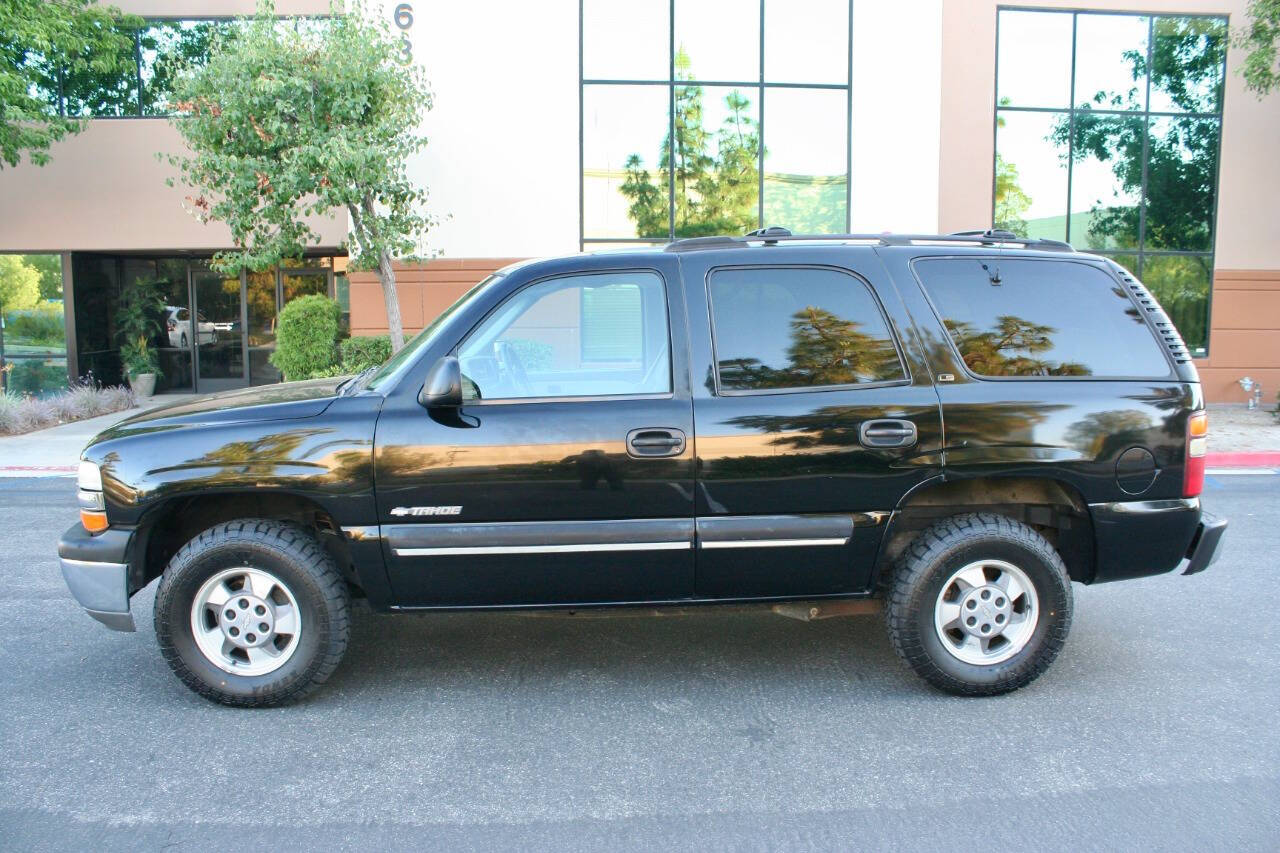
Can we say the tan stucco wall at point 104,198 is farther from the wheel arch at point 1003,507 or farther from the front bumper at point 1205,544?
the front bumper at point 1205,544

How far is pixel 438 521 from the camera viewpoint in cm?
413

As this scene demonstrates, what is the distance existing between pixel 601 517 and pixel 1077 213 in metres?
15.3

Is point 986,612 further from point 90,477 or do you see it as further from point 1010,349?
point 90,477

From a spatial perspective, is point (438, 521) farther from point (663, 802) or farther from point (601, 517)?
point (663, 802)

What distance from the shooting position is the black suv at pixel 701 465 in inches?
162

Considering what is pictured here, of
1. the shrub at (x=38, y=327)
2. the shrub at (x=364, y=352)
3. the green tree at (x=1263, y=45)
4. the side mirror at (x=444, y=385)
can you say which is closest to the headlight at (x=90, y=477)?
the side mirror at (x=444, y=385)

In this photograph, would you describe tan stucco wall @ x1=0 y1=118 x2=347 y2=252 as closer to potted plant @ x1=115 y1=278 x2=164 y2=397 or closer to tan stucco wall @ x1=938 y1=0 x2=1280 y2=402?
potted plant @ x1=115 y1=278 x2=164 y2=397

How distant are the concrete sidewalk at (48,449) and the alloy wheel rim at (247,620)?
5.97 metres

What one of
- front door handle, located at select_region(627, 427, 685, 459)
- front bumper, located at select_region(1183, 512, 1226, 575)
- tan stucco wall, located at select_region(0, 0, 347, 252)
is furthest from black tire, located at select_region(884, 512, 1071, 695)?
tan stucco wall, located at select_region(0, 0, 347, 252)

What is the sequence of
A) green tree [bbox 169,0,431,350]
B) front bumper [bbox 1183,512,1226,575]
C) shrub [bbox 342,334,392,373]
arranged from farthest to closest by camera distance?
shrub [bbox 342,334,392,373], green tree [bbox 169,0,431,350], front bumper [bbox 1183,512,1226,575]

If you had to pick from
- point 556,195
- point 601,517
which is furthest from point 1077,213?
point 601,517

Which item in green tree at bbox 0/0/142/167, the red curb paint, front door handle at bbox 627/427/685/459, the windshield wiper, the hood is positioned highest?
green tree at bbox 0/0/142/167

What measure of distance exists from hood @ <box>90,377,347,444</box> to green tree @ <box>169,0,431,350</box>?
7.32 meters

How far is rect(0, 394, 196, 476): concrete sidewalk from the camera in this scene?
1094 centimetres
